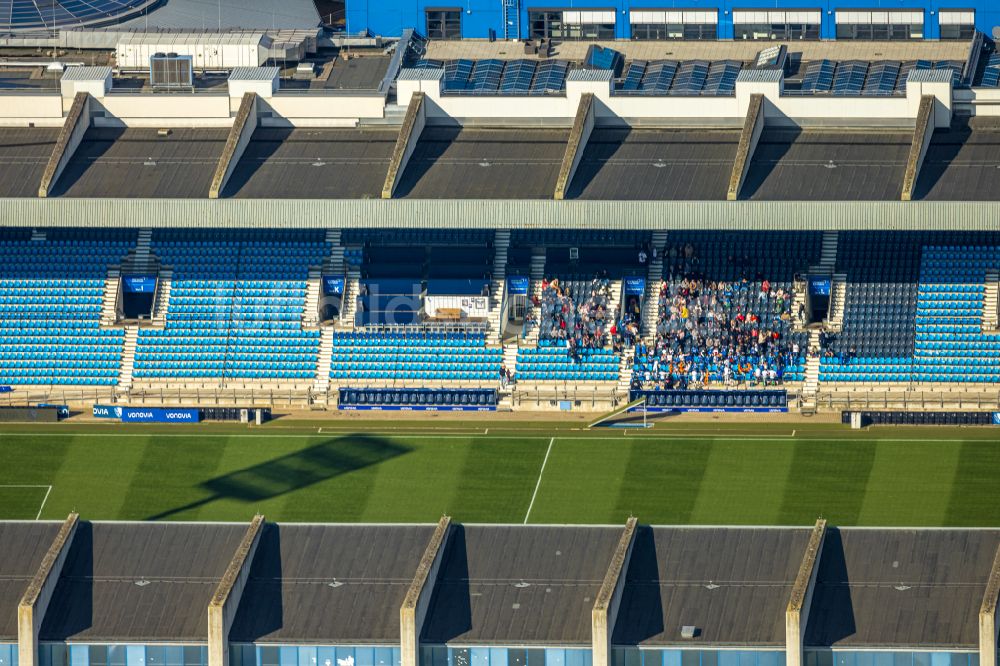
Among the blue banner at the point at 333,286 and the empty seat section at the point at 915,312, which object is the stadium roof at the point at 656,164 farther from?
the blue banner at the point at 333,286

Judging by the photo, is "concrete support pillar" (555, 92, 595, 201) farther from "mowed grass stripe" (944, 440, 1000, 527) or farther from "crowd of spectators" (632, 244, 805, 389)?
"mowed grass stripe" (944, 440, 1000, 527)

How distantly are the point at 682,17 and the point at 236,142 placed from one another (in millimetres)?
24517

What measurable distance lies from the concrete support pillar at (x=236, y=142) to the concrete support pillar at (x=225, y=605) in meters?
29.5

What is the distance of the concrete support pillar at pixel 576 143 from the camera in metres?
112

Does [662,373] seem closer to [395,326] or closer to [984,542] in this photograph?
[395,326]

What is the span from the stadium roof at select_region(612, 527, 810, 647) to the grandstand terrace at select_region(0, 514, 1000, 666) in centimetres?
6

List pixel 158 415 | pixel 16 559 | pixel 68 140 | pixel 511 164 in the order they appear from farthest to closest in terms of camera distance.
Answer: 1. pixel 68 140
2. pixel 511 164
3. pixel 158 415
4. pixel 16 559

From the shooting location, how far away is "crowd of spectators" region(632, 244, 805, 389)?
113625 millimetres

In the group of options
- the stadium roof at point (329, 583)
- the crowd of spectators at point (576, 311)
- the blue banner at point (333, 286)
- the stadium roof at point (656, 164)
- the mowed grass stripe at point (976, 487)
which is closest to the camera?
the stadium roof at point (329, 583)

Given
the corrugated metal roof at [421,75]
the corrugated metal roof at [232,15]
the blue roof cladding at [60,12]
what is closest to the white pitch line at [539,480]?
the corrugated metal roof at [421,75]

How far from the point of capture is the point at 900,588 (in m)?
85.2

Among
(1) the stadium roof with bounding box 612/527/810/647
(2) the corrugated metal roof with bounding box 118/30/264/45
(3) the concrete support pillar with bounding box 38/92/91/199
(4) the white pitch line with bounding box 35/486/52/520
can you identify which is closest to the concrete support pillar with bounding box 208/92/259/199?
(3) the concrete support pillar with bounding box 38/92/91/199

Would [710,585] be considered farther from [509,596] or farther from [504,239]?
[504,239]

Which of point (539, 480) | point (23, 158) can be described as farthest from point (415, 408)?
point (23, 158)
